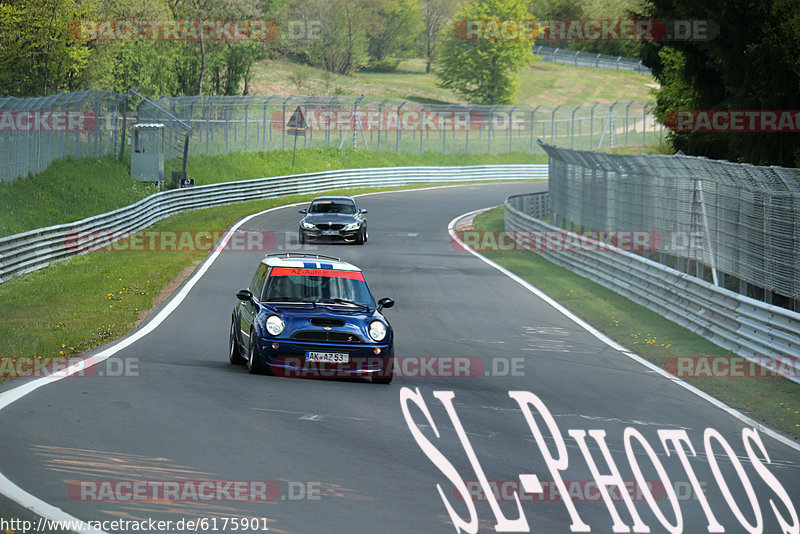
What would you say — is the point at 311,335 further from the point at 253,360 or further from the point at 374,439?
the point at 374,439

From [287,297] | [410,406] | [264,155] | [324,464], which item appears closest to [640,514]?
[324,464]

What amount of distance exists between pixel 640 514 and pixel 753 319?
823 cm

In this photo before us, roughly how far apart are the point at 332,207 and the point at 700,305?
1729 cm

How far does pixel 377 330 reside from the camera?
13.3 meters

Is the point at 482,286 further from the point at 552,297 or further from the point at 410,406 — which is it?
the point at 410,406

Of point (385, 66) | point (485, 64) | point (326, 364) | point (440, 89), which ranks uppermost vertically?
point (385, 66)

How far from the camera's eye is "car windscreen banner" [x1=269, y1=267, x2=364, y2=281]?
14299mm

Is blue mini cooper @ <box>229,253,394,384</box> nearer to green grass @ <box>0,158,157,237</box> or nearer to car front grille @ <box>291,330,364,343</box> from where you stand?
car front grille @ <box>291,330,364,343</box>

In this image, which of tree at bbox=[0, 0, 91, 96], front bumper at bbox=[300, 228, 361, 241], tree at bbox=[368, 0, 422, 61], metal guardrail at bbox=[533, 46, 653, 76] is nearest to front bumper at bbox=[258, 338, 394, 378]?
front bumper at bbox=[300, 228, 361, 241]

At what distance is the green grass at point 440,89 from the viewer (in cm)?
10794

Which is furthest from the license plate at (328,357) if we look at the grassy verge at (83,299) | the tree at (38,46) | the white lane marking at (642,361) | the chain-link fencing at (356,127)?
the tree at (38,46)

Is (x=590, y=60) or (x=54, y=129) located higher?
(x=590, y=60)

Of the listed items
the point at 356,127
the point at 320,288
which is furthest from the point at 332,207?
the point at 356,127

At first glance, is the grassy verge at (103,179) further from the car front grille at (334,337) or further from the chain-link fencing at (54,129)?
the car front grille at (334,337)
